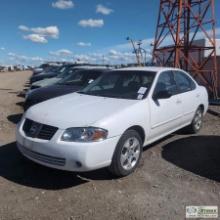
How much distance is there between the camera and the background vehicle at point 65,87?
8.45 metres

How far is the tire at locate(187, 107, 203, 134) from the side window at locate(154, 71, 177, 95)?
1.22 meters

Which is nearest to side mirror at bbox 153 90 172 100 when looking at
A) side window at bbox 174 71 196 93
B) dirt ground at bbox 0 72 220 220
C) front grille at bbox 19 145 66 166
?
side window at bbox 174 71 196 93

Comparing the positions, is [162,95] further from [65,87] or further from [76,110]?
[65,87]

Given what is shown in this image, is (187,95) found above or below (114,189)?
above

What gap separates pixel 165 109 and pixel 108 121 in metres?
1.59

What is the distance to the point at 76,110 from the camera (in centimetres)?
477

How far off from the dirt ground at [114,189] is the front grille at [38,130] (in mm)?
650

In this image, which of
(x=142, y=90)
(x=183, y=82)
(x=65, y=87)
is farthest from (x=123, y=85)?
(x=65, y=87)

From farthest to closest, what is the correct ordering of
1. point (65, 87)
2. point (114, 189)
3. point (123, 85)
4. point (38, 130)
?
point (65, 87)
point (123, 85)
point (38, 130)
point (114, 189)

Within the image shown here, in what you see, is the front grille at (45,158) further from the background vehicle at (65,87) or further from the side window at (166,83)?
the background vehicle at (65,87)

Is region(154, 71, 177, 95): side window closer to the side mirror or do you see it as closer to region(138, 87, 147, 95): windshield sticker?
the side mirror

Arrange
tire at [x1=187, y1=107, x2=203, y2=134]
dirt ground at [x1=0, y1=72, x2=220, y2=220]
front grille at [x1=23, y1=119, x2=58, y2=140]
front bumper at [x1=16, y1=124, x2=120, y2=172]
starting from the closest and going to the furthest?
dirt ground at [x1=0, y1=72, x2=220, y2=220]
front bumper at [x1=16, y1=124, x2=120, y2=172]
front grille at [x1=23, y1=119, x2=58, y2=140]
tire at [x1=187, y1=107, x2=203, y2=134]

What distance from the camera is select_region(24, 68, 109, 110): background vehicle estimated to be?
27.7 feet

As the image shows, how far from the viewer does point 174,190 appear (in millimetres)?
4367
